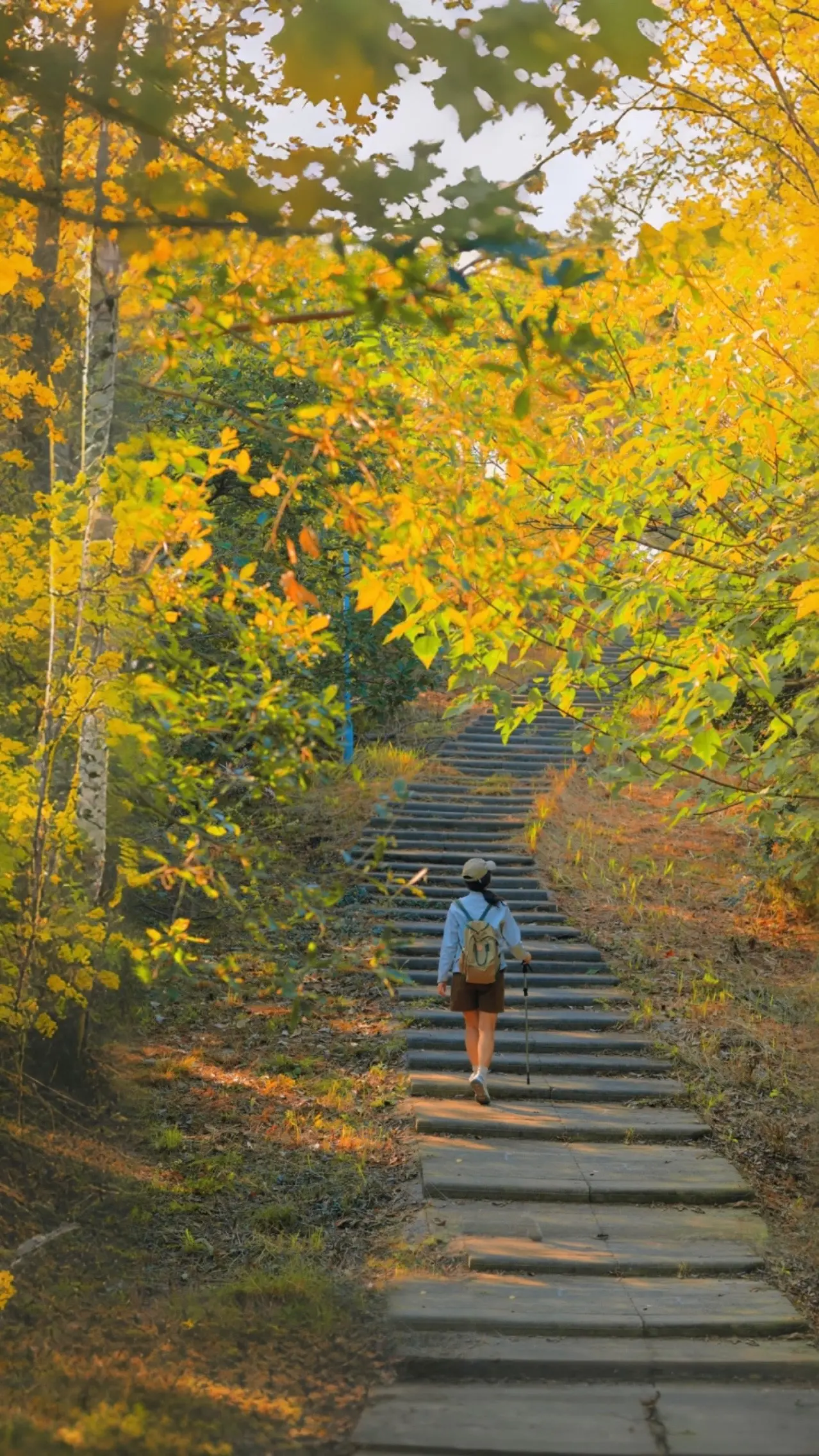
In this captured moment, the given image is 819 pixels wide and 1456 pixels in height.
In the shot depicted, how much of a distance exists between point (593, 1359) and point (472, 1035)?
3.02 m

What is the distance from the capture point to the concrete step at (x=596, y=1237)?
6199 millimetres

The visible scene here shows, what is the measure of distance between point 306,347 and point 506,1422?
14.5 feet

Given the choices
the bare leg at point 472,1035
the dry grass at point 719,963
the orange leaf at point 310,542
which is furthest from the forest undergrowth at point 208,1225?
the dry grass at point 719,963

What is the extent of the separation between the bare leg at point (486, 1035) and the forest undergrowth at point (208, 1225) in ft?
2.19

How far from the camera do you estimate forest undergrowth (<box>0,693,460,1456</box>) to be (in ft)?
15.3

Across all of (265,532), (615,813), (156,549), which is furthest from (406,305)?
(615,813)

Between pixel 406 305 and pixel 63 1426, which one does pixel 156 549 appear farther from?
pixel 63 1426

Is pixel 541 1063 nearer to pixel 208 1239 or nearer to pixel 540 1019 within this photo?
pixel 540 1019

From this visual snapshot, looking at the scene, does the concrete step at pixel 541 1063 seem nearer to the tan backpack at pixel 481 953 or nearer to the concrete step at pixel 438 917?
the tan backpack at pixel 481 953

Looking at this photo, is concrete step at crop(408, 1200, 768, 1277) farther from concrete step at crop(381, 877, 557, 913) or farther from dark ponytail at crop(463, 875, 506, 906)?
concrete step at crop(381, 877, 557, 913)

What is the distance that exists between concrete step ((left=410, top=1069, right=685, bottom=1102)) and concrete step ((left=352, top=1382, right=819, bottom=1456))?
3.20 m

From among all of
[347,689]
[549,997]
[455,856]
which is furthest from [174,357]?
[347,689]

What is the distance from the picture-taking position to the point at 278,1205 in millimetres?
6637

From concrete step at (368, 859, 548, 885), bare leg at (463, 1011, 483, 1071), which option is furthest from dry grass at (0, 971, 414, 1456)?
concrete step at (368, 859, 548, 885)
